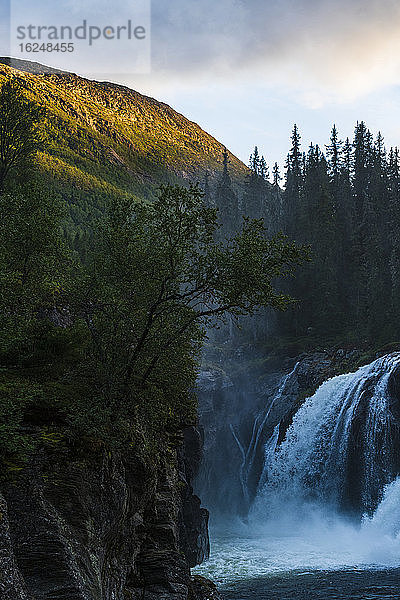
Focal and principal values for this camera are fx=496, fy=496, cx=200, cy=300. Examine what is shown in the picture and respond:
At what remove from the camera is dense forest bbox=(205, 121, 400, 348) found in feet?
185

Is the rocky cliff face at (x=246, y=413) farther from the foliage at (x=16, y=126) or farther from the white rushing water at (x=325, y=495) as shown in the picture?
the foliage at (x=16, y=126)

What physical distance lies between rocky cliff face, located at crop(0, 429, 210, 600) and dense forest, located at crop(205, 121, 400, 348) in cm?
3515

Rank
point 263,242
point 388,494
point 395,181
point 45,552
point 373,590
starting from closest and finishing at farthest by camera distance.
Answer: point 45,552
point 263,242
point 373,590
point 388,494
point 395,181

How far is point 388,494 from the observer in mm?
35156

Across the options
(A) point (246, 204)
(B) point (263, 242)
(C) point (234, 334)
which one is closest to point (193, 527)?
(B) point (263, 242)

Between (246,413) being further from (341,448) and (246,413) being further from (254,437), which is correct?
(341,448)

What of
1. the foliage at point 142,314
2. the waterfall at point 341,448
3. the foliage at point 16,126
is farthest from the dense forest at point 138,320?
the waterfall at point 341,448

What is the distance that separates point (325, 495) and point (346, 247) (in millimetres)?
39582

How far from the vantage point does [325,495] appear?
3906 cm

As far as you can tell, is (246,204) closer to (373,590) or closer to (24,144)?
(24,144)

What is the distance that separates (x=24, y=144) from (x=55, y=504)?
90.2ft

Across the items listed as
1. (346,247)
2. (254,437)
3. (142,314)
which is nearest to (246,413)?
(254,437)

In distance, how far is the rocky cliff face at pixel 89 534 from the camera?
9.78 m

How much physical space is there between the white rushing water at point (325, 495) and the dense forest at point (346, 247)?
13359 mm
